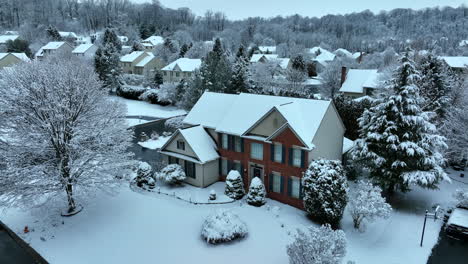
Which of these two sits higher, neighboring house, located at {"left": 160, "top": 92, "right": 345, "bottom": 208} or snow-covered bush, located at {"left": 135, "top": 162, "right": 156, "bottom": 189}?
neighboring house, located at {"left": 160, "top": 92, "right": 345, "bottom": 208}

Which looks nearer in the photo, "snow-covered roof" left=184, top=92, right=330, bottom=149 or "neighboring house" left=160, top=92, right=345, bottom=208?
"neighboring house" left=160, top=92, right=345, bottom=208

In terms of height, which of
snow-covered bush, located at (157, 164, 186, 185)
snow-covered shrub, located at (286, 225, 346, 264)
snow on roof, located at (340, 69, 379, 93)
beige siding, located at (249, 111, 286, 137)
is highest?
snow on roof, located at (340, 69, 379, 93)

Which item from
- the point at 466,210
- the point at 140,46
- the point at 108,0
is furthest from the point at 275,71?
the point at 108,0

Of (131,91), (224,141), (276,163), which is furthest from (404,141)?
(131,91)

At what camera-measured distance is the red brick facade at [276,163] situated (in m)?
24.3

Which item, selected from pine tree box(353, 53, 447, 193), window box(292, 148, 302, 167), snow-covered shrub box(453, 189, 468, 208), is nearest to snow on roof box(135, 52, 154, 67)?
window box(292, 148, 302, 167)

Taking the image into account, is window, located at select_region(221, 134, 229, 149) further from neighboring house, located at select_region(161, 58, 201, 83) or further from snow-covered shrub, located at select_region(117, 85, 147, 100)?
snow-covered shrub, located at select_region(117, 85, 147, 100)

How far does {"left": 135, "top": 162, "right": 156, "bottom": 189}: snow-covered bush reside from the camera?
90.8 feet

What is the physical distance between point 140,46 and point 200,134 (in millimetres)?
90070

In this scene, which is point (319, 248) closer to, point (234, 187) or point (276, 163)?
point (276, 163)

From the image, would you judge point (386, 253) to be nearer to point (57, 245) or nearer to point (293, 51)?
point (57, 245)

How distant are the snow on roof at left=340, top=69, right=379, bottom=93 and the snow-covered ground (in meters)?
28.4

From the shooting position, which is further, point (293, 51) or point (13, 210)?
point (293, 51)

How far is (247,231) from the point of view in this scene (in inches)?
814
